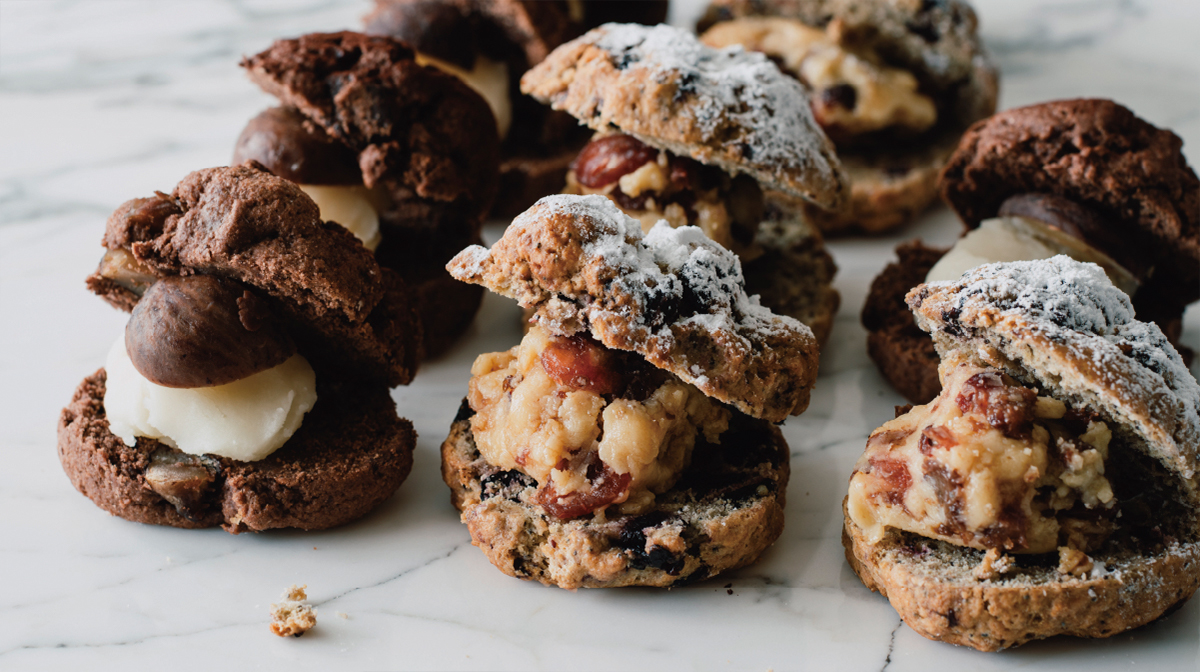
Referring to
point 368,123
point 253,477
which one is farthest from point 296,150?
point 253,477

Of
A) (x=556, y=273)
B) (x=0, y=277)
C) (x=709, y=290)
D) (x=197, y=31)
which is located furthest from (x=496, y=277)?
(x=197, y=31)

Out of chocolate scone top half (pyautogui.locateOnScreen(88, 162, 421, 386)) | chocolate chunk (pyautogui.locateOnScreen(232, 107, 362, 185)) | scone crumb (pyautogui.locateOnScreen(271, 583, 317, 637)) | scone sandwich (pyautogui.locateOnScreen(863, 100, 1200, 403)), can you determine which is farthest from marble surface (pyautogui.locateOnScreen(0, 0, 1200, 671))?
chocolate chunk (pyautogui.locateOnScreen(232, 107, 362, 185))

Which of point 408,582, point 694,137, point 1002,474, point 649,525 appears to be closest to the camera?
point 1002,474

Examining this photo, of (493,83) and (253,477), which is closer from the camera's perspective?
(253,477)

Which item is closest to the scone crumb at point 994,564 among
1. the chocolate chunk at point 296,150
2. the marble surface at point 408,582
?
the marble surface at point 408,582

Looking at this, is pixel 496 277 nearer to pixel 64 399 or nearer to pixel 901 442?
pixel 901 442

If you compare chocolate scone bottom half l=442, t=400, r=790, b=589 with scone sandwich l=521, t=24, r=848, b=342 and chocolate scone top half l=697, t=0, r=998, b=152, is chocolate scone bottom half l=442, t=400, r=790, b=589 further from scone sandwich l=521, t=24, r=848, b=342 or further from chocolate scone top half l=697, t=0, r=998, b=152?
chocolate scone top half l=697, t=0, r=998, b=152

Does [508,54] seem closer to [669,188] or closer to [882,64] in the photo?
[669,188]
